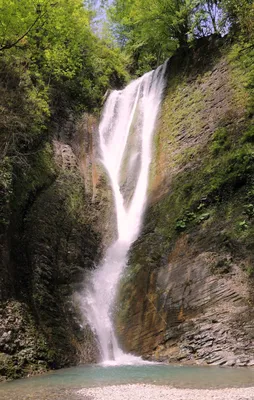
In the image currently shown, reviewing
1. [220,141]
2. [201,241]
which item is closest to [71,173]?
[220,141]

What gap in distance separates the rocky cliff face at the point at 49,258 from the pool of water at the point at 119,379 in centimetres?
101

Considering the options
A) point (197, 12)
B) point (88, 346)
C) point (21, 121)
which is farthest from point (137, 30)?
point (88, 346)

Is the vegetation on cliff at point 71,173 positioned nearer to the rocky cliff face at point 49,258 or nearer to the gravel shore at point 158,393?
the rocky cliff face at point 49,258

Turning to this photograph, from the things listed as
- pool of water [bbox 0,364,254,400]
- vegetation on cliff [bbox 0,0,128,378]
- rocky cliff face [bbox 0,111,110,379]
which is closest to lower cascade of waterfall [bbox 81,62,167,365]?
rocky cliff face [bbox 0,111,110,379]

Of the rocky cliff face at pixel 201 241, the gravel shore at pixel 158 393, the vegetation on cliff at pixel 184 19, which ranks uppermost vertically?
the vegetation on cliff at pixel 184 19

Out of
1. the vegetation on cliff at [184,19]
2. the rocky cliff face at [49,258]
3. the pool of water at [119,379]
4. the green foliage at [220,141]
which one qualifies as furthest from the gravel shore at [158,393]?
the vegetation on cliff at [184,19]

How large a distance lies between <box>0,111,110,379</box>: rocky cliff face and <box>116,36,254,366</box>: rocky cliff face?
1.67 m

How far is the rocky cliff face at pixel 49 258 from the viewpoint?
9324 millimetres

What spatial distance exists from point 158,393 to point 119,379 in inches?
66.7

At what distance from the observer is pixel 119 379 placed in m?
7.46

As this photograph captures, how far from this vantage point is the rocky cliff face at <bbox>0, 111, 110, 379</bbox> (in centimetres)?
932

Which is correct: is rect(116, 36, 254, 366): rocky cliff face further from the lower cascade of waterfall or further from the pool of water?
the pool of water

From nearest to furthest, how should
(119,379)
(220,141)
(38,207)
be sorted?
(119,379) < (38,207) < (220,141)

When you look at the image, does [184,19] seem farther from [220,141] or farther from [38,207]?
[38,207]
